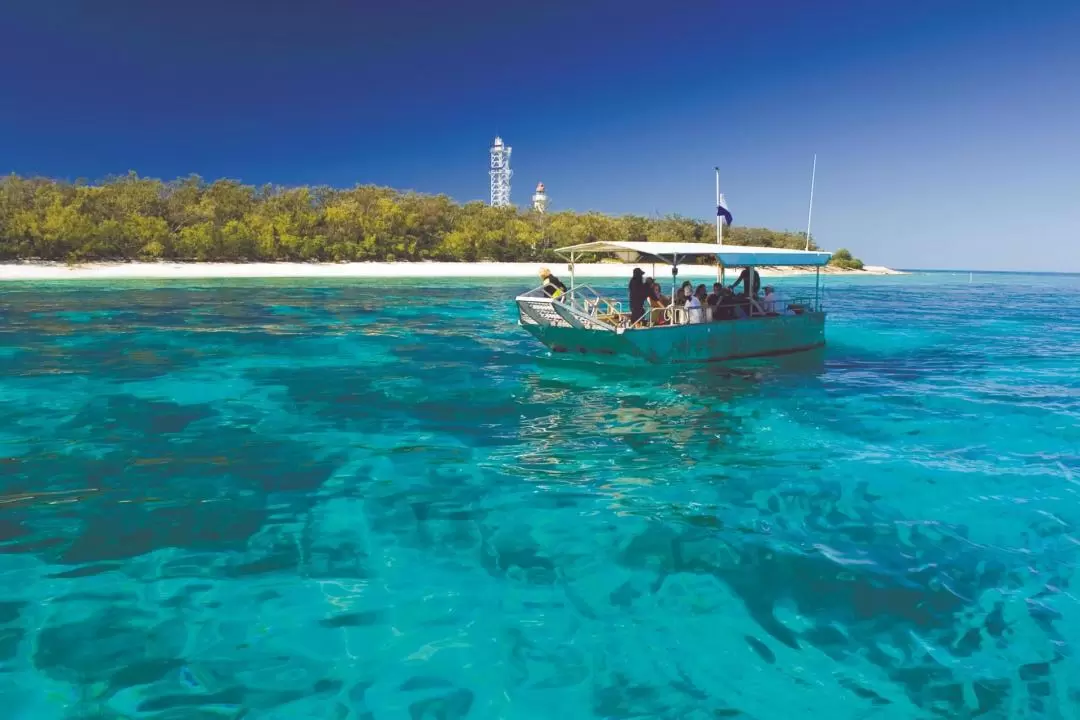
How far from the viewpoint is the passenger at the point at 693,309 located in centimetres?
1862

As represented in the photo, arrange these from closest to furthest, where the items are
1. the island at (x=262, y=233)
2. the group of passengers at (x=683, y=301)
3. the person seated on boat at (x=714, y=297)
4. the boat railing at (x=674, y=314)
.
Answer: the boat railing at (x=674, y=314) → the group of passengers at (x=683, y=301) → the person seated on boat at (x=714, y=297) → the island at (x=262, y=233)

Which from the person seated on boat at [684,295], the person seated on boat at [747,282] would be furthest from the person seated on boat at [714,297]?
the person seated on boat at [684,295]

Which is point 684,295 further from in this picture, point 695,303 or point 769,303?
point 769,303

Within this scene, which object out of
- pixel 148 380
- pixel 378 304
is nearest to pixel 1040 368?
pixel 148 380

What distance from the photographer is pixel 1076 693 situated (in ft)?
17.7

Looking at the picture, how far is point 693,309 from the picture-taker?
1869cm

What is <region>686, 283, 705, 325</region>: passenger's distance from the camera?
18.6 metres

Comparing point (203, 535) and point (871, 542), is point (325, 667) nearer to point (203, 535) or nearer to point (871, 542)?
point (203, 535)

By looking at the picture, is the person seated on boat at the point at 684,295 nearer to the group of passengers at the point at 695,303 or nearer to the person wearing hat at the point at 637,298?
the group of passengers at the point at 695,303

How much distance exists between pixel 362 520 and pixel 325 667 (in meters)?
2.93

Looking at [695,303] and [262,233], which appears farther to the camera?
[262,233]

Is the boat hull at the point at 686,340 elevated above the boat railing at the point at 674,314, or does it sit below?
below

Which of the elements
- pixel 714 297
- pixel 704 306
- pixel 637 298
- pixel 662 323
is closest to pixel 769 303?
pixel 714 297

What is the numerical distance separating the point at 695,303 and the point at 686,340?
44.1 inches
